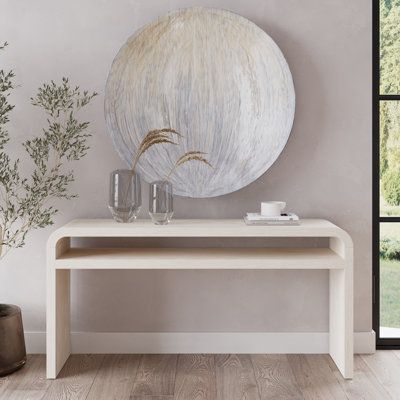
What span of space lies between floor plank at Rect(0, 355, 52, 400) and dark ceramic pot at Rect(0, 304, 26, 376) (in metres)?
0.05

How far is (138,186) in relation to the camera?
9.93ft

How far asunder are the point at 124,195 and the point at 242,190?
2.14 ft

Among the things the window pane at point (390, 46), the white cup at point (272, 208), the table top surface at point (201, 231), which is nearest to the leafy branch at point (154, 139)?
the table top surface at point (201, 231)

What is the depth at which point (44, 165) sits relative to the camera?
3.07m

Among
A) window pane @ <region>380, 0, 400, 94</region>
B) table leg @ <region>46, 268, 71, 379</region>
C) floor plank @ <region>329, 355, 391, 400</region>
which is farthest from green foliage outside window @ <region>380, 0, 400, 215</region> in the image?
table leg @ <region>46, 268, 71, 379</region>

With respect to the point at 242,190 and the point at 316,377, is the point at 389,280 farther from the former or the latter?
the point at 242,190

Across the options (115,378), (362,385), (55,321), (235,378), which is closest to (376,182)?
(362,385)

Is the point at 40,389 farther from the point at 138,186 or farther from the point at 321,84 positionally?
the point at 321,84

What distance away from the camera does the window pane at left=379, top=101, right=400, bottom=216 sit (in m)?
3.26

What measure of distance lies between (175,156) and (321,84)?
0.88 meters

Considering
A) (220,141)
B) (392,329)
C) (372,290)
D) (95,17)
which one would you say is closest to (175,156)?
(220,141)

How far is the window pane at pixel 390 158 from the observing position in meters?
3.26

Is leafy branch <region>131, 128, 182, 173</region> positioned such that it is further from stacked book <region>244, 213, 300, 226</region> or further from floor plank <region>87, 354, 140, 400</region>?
floor plank <region>87, 354, 140, 400</region>

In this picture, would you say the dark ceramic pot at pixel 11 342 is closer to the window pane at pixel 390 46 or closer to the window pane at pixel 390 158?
the window pane at pixel 390 158
